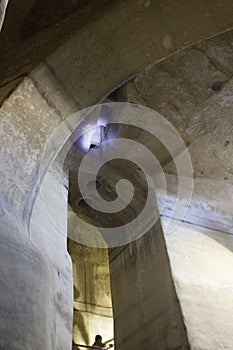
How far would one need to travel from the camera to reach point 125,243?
12.4ft

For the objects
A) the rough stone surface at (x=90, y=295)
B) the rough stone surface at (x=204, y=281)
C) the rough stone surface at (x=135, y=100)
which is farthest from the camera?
the rough stone surface at (x=90, y=295)

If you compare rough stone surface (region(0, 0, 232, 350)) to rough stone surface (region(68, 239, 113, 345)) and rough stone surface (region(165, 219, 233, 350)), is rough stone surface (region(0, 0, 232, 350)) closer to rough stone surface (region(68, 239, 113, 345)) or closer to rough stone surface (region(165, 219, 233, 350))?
rough stone surface (region(165, 219, 233, 350))

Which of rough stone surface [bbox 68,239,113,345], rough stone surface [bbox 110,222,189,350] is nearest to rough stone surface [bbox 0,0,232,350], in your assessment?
rough stone surface [bbox 110,222,189,350]

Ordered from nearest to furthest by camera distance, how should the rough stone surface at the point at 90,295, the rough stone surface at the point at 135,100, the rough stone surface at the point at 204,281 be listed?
the rough stone surface at the point at 135,100
the rough stone surface at the point at 204,281
the rough stone surface at the point at 90,295

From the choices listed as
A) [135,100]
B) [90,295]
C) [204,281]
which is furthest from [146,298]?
[90,295]

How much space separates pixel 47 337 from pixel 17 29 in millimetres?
1769

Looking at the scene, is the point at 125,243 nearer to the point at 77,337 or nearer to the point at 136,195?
the point at 136,195

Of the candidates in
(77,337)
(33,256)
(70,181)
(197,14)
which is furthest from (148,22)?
(77,337)

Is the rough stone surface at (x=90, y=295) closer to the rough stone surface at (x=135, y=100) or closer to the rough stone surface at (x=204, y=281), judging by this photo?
the rough stone surface at (x=135, y=100)

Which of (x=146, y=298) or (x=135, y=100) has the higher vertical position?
(x=135, y=100)

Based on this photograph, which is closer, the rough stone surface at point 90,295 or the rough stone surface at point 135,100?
the rough stone surface at point 135,100

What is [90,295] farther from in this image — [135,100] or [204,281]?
[135,100]

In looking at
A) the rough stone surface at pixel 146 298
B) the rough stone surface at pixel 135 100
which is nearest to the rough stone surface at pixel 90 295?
the rough stone surface at pixel 146 298

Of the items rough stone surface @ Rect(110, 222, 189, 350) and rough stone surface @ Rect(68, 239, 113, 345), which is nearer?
rough stone surface @ Rect(110, 222, 189, 350)
